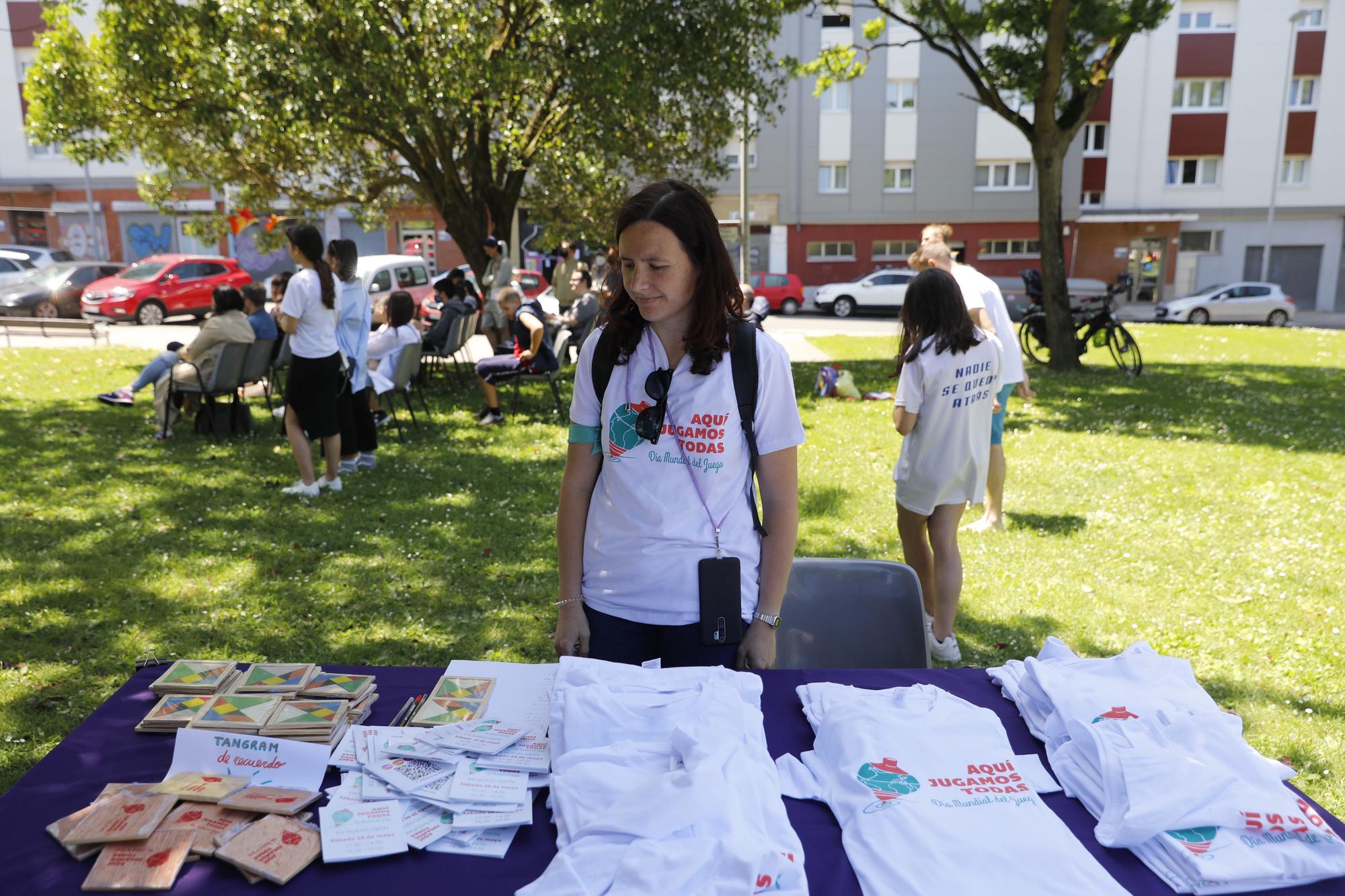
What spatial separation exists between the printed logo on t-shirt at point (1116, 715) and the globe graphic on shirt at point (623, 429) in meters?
1.13

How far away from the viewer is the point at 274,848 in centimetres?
159

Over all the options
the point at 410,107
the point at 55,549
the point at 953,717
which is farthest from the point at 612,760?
the point at 410,107

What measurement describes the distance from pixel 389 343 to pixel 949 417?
6804 mm

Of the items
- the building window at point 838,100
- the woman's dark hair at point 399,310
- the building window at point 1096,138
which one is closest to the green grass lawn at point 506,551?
the woman's dark hair at point 399,310

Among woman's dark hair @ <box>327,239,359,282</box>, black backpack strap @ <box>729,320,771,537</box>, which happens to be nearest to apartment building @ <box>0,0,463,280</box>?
woman's dark hair @ <box>327,239,359,282</box>

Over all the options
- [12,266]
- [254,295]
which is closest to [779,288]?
[12,266]

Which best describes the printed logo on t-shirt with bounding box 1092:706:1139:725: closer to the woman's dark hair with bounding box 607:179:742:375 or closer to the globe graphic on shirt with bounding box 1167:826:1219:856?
the globe graphic on shirt with bounding box 1167:826:1219:856

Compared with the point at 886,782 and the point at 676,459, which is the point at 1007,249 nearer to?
the point at 676,459

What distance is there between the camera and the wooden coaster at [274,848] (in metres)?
1.54

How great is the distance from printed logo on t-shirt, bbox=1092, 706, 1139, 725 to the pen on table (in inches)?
55.8

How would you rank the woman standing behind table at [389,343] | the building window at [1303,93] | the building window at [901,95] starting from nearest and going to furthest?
the woman standing behind table at [389,343]
the building window at [1303,93]
the building window at [901,95]

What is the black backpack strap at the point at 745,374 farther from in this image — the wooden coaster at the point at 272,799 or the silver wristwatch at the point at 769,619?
the wooden coaster at the point at 272,799

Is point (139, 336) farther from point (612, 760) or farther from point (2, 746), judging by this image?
point (612, 760)

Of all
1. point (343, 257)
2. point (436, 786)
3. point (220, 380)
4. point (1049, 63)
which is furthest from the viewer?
point (1049, 63)
